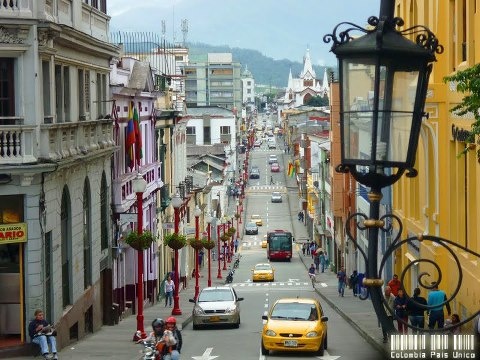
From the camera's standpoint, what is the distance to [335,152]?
7506 cm

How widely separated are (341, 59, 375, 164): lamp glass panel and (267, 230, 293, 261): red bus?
304ft

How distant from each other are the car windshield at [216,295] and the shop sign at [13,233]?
13.6 metres

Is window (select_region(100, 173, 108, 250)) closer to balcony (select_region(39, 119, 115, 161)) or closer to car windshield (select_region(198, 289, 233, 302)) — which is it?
balcony (select_region(39, 119, 115, 161))

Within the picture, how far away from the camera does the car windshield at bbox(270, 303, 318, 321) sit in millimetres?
29203

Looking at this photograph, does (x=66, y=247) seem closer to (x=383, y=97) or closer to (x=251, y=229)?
(x=383, y=97)

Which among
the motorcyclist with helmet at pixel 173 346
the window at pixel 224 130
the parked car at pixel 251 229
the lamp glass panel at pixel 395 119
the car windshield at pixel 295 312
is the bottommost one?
the parked car at pixel 251 229

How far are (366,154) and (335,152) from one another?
68152mm

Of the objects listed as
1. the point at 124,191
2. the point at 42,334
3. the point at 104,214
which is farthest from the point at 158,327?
the point at 124,191

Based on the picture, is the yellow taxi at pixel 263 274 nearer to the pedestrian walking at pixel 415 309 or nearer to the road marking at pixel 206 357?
the road marking at pixel 206 357

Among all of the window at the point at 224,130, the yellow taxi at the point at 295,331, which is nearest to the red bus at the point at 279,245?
the yellow taxi at the point at 295,331

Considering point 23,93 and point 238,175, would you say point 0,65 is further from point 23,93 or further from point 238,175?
point 238,175

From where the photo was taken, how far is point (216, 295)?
38.7m

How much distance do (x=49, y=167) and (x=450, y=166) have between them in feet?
32.9

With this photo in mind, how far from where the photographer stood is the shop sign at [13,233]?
81.6 feet
